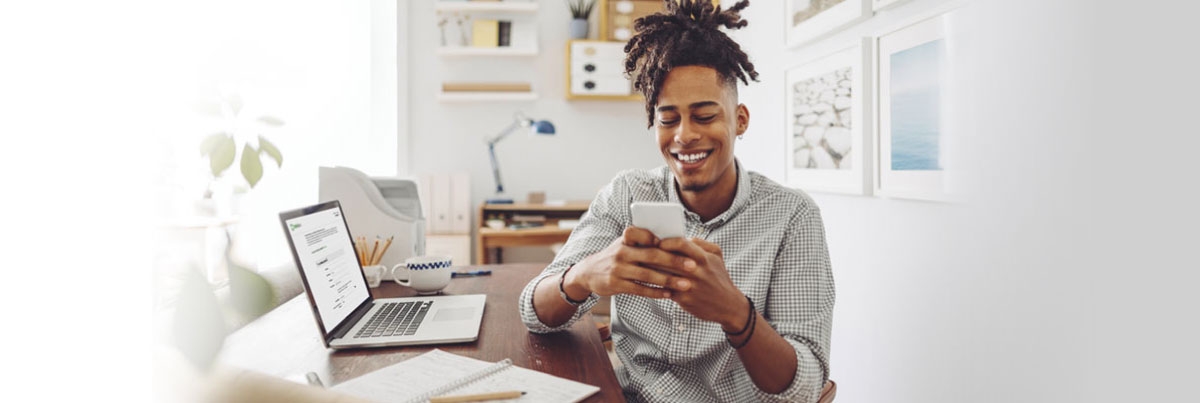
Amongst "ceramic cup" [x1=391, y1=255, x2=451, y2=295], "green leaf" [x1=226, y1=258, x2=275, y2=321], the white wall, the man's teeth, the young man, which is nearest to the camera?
"green leaf" [x1=226, y1=258, x2=275, y2=321]

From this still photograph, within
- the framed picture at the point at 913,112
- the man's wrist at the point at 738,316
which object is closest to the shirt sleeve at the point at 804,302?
the man's wrist at the point at 738,316

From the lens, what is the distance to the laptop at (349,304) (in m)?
1.10

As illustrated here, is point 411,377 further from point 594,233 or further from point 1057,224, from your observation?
point 1057,224

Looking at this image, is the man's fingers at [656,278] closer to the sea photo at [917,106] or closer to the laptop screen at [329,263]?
the laptop screen at [329,263]

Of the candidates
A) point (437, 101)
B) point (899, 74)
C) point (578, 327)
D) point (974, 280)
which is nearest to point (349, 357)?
point (578, 327)

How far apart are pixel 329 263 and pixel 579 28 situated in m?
3.37

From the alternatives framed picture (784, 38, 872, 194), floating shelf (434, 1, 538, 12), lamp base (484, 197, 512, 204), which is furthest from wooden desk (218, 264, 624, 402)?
floating shelf (434, 1, 538, 12)

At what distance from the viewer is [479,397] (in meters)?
0.83

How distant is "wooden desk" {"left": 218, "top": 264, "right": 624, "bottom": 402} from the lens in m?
0.97

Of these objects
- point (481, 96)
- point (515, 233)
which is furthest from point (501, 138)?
point (515, 233)

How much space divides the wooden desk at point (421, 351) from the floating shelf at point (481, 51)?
3080mm

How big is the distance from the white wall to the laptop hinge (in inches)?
48.7

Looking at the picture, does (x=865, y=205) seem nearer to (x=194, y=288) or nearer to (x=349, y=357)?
(x=349, y=357)

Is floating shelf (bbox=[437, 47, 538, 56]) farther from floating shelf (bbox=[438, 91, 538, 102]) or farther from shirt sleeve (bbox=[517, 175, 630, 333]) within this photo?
shirt sleeve (bbox=[517, 175, 630, 333])
